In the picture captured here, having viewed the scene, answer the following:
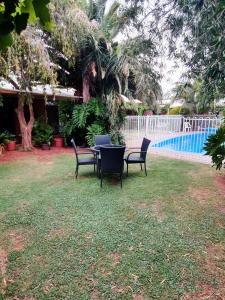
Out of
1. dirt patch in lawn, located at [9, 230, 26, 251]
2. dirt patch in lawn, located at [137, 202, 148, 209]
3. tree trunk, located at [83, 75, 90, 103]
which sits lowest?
dirt patch in lawn, located at [9, 230, 26, 251]

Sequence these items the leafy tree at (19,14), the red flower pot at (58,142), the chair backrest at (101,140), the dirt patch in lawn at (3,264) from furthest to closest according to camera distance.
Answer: the red flower pot at (58,142)
the chair backrest at (101,140)
the dirt patch in lawn at (3,264)
the leafy tree at (19,14)

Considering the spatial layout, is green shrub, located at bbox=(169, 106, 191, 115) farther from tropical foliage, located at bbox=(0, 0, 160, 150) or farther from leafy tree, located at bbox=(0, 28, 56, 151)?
leafy tree, located at bbox=(0, 28, 56, 151)

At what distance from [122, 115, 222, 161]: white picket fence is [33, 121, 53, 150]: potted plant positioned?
364cm

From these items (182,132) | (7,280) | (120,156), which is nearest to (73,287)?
(7,280)

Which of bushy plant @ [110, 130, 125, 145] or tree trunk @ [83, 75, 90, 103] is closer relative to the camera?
bushy plant @ [110, 130, 125, 145]

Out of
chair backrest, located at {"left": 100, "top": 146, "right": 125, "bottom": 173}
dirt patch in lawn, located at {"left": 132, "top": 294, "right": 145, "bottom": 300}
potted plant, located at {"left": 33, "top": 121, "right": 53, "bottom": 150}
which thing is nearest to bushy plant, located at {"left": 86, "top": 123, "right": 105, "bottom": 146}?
potted plant, located at {"left": 33, "top": 121, "right": 53, "bottom": 150}

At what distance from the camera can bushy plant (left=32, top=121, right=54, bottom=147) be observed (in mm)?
10781

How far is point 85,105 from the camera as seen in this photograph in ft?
34.3

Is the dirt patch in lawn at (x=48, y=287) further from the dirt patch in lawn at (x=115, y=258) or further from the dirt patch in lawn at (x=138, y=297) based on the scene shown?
the dirt patch in lawn at (x=138, y=297)

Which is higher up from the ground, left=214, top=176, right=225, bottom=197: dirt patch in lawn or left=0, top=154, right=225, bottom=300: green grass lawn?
left=214, top=176, right=225, bottom=197: dirt patch in lawn

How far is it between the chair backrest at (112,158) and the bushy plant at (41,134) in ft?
19.9

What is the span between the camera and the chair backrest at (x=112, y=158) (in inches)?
203

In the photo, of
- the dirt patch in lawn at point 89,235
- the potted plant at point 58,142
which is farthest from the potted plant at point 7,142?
the dirt patch in lawn at point 89,235

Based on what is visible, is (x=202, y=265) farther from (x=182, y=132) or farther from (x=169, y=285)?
(x=182, y=132)
